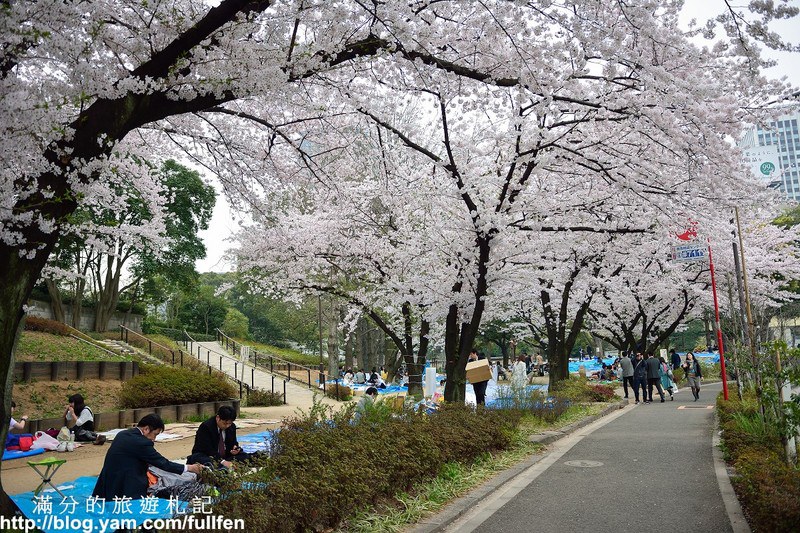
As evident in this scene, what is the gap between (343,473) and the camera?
4.88 m

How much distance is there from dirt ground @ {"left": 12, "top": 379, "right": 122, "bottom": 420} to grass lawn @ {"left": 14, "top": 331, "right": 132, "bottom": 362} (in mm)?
2286

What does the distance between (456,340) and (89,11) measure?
888cm

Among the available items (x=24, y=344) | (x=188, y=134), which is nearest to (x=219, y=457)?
(x=188, y=134)

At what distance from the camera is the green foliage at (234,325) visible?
48122mm

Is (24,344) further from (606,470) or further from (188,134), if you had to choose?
(606,470)

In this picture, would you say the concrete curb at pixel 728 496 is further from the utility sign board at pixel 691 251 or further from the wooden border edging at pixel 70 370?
the wooden border edging at pixel 70 370

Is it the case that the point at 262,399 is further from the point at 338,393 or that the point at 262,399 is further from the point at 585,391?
the point at 585,391

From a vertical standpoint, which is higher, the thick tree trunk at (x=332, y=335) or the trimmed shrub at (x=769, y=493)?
the thick tree trunk at (x=332, y=335)

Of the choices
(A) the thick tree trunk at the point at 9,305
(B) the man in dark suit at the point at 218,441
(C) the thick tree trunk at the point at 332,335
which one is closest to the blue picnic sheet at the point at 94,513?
(A) the thick tree trunk at the point at 9,305

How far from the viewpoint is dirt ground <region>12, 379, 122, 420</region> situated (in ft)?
39.9

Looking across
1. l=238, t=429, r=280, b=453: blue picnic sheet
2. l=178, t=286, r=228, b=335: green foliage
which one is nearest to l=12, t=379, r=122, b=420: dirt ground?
l=238, t=429, r=280, b=453: blue picnic sheet

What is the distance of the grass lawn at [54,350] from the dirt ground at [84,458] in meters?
6.43

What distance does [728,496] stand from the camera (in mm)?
6094

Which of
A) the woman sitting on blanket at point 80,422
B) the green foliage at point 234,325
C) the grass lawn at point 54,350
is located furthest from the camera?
the green foliage at point 234,325
